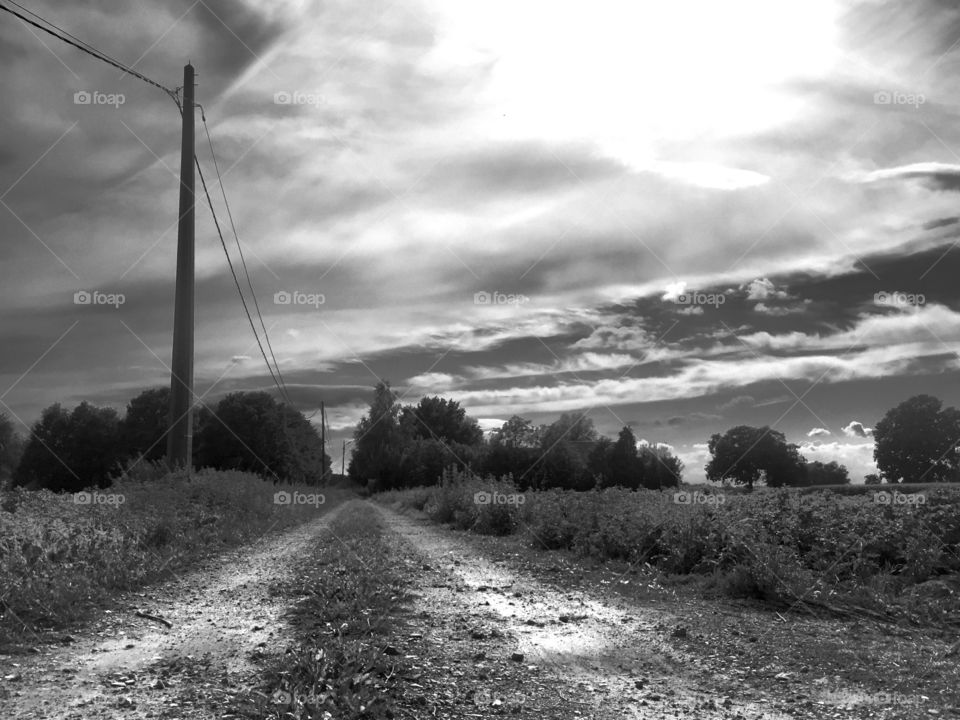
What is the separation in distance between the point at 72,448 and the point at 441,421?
51.5 m

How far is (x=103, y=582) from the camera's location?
9.96m

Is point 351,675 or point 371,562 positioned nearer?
point 351,675

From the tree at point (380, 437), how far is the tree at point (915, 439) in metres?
66.0

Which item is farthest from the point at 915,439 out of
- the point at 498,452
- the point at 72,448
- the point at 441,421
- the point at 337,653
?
the point at 441,421

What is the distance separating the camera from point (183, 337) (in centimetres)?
2278

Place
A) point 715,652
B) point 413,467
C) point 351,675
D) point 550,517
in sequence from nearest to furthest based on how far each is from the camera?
point 351,675
point 715,652
point 550,517
point 413,467

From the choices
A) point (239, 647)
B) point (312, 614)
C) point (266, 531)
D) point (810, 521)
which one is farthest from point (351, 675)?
point (266, 531)

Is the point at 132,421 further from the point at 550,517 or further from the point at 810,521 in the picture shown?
the point at 810,521

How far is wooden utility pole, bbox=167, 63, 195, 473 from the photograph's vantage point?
22.8m

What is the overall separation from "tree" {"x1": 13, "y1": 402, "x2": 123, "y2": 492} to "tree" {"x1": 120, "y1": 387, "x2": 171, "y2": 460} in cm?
114

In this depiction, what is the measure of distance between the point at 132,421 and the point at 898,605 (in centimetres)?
7462

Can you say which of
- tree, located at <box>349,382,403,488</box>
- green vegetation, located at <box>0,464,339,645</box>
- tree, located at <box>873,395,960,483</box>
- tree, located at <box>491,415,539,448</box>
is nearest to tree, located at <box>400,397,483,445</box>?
tree, located at <box>349,382,403,488</box>

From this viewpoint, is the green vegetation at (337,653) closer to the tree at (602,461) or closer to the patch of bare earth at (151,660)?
the patch of bare earth at (151,660)

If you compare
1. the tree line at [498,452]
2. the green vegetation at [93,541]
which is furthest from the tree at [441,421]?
the green vegetation at [93,541]
